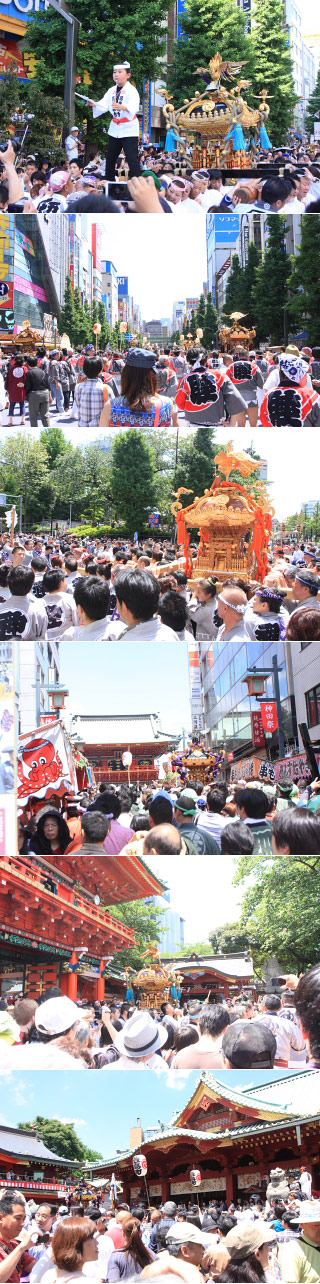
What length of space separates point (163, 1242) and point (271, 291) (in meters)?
9.17

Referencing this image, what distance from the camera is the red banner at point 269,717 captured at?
9713mm

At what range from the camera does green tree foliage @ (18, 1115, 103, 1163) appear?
29.4 ft

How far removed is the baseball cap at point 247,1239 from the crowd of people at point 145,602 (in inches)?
A: 157

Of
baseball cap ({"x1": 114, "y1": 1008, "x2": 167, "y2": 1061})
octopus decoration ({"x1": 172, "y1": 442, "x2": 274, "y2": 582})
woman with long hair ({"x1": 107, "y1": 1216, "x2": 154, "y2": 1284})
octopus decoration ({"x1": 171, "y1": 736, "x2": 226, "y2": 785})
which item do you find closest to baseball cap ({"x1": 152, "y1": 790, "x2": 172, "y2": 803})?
octopus decoration ({"x1": 171, "y1": 736, "x2": 226, "y2": 785})

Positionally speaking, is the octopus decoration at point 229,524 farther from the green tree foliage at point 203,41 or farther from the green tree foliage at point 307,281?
the green tree foliage at point 203,41

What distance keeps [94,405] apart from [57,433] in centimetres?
43

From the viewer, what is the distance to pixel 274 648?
32.6ft

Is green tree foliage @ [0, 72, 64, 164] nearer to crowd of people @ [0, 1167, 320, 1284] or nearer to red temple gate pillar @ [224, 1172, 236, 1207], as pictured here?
red temple gate pillar @ [224, 1172, 236, 1207]

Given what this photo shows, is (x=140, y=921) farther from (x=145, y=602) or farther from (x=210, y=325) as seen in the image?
(x=210, y=325)

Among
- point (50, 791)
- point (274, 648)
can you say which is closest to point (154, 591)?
point (274, 648)

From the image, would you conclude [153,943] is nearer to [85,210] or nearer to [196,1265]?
[196,1265]

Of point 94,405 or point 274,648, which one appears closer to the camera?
point 274,648

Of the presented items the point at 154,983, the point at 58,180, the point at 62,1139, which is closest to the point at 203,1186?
the point at 62,1139

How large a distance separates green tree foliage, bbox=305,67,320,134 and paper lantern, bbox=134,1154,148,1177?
23326mm
